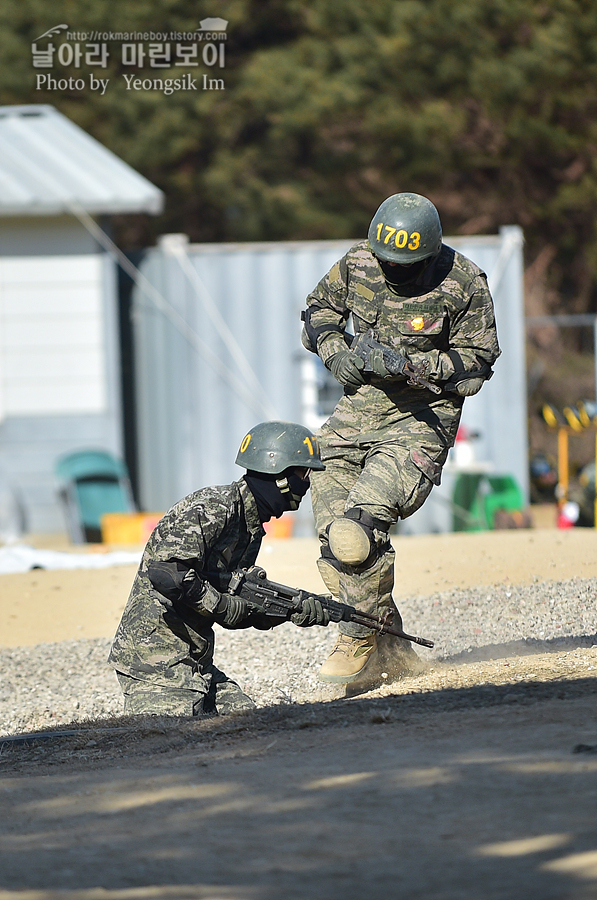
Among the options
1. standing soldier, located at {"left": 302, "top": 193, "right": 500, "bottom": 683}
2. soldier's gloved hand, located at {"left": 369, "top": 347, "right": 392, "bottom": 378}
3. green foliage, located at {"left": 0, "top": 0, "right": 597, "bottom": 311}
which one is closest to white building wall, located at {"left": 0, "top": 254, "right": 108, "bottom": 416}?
green foliage, located at {"left": 0, "top": 0, "right": 597, "bottom": 311}

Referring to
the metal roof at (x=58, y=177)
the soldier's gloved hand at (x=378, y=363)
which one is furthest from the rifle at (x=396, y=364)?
the metal roof at (x=58, y=177)

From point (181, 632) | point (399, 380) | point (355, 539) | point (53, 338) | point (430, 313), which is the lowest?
point (181, 632)

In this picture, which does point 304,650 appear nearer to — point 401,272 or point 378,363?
point 378,363

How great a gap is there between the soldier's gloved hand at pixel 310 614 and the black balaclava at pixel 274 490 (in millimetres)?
370

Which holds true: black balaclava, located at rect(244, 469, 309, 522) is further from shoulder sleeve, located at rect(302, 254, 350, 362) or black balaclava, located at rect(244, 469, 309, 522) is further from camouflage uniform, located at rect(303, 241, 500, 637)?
shoulder sleeve, located at rect(302, 254, 350, 362)

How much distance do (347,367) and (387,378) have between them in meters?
0.18

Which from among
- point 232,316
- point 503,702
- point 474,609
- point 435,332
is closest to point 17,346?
point 232,316

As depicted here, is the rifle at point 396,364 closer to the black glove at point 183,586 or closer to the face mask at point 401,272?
the face mask at point 401,272

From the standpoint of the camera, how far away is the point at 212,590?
4953mm

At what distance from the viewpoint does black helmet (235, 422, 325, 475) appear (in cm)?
518

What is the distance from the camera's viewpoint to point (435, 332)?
19.0ft

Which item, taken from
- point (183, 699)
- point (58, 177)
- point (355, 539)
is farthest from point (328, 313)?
point (58, 177)

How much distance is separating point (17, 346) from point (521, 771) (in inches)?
473

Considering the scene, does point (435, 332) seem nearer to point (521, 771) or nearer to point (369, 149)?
point (521, 771)
